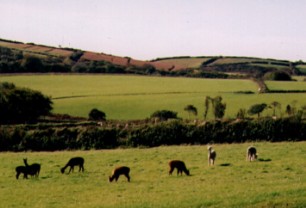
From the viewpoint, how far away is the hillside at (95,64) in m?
121

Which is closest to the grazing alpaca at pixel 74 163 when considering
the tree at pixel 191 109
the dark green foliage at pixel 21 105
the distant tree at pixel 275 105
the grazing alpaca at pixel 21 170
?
the grazing alpaca at pixel 21 170

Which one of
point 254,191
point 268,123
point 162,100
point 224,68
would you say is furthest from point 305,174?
point 224,68

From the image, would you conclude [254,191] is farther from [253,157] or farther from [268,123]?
[268,123]

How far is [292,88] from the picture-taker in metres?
97.8

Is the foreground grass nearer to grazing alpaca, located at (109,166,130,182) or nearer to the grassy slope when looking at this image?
grazing alpaca, located at (109,166,130,182)

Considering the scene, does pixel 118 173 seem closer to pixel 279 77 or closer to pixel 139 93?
pixel 139 93

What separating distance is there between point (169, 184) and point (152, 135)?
2476 cm

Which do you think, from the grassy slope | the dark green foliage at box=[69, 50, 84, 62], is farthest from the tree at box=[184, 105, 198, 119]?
the dark green foliage at box=[69, 50, 84, 62]

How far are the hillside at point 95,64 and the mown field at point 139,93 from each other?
25.6 feet

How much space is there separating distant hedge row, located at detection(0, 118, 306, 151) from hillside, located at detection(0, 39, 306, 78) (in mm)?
69904

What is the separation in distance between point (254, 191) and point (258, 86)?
3189 inches

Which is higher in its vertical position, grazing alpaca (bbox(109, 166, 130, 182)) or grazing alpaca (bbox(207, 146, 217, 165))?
grazing alpaca (bbox(207, 146, 217, 165))

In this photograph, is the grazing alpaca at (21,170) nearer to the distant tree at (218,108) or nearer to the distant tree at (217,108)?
the distant tree at (217,108)

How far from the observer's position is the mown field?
3157 inches
